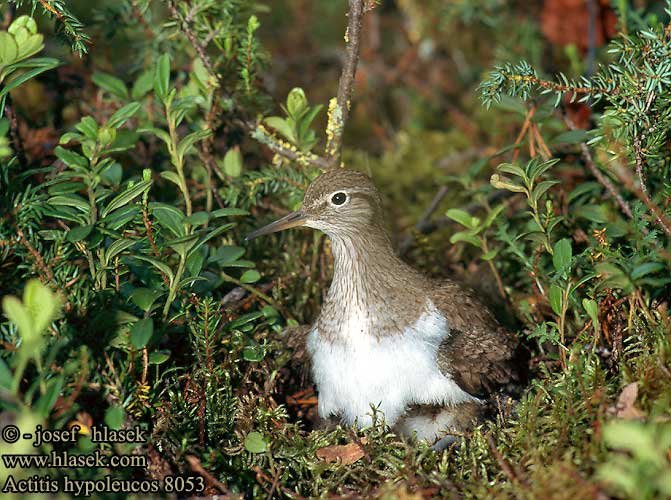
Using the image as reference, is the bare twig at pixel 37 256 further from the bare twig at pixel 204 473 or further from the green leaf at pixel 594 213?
the green leaf at pixel 594 213

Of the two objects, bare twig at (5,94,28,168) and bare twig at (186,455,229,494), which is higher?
bare twig at (5,94,28,168)

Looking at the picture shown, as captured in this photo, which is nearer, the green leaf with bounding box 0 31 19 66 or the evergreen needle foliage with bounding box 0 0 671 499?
the evergreen needle foliage with bounding box 0 0 671 499

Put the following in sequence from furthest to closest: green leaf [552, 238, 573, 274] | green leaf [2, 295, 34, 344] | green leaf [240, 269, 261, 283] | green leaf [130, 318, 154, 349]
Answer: green leaf [240, 269, 261, 283]
green leaf [552, 238, 573, 274]
green leaf [130, 318, 154, 349]
green leaf [2, 295, 34, 344]

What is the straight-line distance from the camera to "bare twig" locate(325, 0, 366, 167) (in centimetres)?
426

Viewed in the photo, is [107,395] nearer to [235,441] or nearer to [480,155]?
[235,441]

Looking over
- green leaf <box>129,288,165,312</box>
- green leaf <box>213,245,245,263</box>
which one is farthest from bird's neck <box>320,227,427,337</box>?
green leaf <box>129,288,165,312</box>

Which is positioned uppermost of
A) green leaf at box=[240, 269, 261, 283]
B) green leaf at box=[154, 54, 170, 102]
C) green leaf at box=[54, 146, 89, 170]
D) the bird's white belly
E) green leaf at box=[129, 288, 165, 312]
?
green leaf at box=[154, 54, 170, 102]

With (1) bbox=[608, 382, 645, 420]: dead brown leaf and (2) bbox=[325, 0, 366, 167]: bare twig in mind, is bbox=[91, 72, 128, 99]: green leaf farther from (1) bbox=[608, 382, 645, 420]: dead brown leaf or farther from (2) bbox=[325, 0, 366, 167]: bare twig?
(1) bbox=[608, 382, 645, 420]: dead brown leaf

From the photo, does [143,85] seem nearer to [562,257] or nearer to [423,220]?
[423,220]

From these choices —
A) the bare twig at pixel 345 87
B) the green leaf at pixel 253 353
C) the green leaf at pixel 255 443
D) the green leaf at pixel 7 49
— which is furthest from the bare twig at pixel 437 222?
the green leaf at pixel 7 49

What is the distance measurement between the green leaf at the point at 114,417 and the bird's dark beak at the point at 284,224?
145 centimetres

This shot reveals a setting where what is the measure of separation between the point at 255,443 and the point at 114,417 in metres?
0.70

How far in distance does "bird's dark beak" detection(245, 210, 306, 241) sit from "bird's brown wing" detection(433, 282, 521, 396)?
34.5 inches

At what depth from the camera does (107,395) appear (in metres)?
3.27
